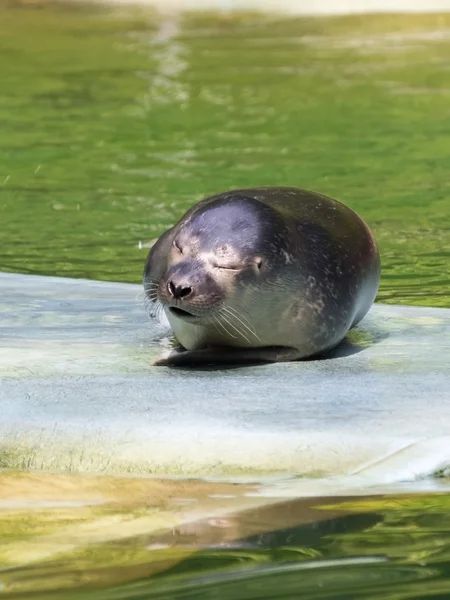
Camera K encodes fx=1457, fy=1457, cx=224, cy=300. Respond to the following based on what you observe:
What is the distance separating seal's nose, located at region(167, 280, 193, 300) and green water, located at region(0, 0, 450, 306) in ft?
10.0

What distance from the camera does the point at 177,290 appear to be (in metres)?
5.05

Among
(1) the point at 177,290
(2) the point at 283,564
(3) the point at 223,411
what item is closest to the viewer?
(2) the point at 283,564

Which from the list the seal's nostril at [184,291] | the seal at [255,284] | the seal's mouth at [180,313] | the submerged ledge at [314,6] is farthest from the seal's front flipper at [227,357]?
the submerged ledge at [314,6]

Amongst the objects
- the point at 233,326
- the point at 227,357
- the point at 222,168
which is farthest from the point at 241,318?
the point at 222,168

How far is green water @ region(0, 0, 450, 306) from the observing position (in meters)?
9.82

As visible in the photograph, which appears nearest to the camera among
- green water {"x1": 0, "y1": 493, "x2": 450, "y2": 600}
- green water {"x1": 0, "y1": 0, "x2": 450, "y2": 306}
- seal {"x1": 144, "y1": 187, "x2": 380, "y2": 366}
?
green water {"x1": 0, "y1": 493, "x2": 450, "y2": 600}

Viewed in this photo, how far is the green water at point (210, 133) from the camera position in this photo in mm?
9820

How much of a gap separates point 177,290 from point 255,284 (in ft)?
1.22

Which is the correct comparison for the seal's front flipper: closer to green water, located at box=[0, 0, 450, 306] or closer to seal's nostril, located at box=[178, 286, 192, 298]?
seal's nostril, located at box=[178, 286, 192, 298]

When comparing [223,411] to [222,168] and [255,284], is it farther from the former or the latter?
[222,168]

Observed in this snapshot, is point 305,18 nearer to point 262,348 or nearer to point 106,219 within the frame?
point 106,219

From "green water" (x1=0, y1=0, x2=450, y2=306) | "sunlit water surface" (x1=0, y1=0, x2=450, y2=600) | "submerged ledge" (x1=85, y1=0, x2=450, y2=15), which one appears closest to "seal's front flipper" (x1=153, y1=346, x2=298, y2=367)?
"sunlit water surface" (x1=0, y1=0, x2=450, y2=600)

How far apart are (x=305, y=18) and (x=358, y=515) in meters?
23.4

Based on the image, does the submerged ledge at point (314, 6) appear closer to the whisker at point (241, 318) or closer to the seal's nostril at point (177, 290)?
the whisker at point (241, 318)
